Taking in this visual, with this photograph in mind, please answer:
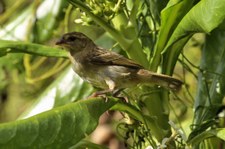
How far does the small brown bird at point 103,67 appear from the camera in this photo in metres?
2.89

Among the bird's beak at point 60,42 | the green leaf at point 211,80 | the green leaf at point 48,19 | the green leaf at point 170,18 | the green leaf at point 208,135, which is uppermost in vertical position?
the green leaf at point 48,19

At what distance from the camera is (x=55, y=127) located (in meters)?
2.32

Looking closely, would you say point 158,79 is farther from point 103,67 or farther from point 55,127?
point 55,127

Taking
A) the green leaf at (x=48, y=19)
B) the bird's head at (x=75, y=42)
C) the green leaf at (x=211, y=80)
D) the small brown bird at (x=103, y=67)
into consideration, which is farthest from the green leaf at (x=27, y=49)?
the green leaf at (x=48, y=19)

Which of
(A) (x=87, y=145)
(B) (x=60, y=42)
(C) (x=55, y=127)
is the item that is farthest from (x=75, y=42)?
(C) (x=55, y=127)

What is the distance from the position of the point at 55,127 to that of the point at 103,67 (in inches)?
36.2

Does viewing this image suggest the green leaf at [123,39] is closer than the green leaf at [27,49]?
Yes

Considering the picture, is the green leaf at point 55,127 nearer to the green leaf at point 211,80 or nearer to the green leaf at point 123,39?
the green leaf at point 123,39

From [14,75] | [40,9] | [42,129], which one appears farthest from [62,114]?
[14,75]

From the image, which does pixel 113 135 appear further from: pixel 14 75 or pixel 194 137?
pixel 194 137

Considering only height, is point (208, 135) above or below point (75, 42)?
below

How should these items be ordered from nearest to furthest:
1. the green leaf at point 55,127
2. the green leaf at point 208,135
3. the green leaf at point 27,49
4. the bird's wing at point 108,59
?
the green leaf at point 55,127 < the green leaf at point 208,135 < the green leaf at point 27,49 < the bird's wing at point 108,59

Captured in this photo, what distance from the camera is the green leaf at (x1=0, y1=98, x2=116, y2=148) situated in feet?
7.26

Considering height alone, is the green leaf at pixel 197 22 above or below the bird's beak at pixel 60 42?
below
